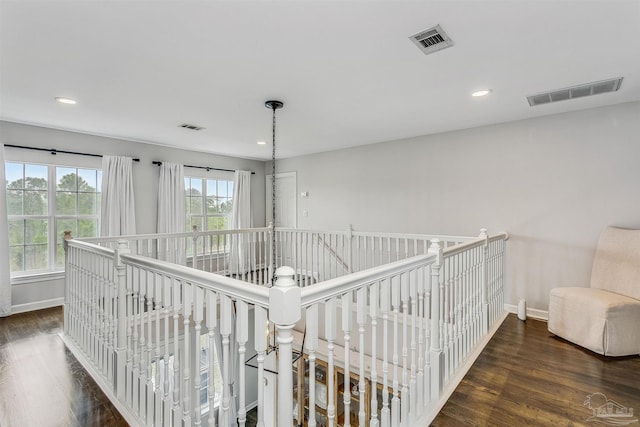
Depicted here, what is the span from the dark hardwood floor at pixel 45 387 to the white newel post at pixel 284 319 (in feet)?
5.40

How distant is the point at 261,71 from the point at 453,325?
259cm

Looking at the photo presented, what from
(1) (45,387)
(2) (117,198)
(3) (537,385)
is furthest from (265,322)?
(2) (117,198)

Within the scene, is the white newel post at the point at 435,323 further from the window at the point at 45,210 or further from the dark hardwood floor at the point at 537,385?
the window at the point at 45,210

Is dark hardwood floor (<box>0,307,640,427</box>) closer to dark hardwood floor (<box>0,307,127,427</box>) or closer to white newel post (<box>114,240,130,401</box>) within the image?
dark hardwood floor (<box>0,307,127,427</box>)

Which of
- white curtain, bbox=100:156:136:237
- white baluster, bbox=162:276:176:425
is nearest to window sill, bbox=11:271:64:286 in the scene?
white curtain, bbox=100:156:136:237

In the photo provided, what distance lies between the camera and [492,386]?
2.33 m

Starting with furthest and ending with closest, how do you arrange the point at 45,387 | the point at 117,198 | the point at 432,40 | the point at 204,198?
the point at 204,198 → the point at 117,198 → the point at 45,387 → the point at 432,40

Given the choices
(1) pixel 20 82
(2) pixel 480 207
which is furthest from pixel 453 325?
(1) pixel 20 82

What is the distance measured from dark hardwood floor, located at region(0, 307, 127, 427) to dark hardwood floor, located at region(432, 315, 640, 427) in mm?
2442

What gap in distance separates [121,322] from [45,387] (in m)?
1.00

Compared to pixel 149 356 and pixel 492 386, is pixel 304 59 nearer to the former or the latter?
pixel 149 356

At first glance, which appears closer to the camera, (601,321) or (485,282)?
(601,321)

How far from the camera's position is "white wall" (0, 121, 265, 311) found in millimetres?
4055

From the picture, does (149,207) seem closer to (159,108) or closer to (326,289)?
(159,108)
